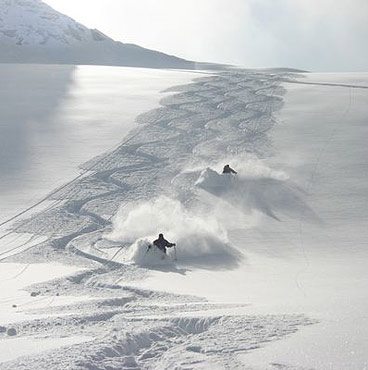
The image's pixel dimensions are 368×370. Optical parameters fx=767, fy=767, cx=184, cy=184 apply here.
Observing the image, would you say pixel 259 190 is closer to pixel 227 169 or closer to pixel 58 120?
pixel 227 169

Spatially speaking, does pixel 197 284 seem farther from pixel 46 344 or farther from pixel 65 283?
pixel 46 344

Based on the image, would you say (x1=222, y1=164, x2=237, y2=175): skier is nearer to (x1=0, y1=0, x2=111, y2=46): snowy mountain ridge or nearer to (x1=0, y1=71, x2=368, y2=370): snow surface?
(x1=0, y1=71, x2=368, y2=370): snow surface

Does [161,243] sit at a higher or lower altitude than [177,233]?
lower

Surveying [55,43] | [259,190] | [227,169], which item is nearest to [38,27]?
[55,43]

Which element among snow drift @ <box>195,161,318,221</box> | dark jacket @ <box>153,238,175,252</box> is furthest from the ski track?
snow drift @ <box>195,161,318,221</box>

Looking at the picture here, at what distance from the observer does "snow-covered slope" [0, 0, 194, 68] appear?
75.6m

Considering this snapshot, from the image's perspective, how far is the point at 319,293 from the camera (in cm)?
1059

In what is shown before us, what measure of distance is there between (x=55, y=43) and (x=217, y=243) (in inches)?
2741

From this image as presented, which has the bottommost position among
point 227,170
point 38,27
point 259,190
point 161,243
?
point 161,243

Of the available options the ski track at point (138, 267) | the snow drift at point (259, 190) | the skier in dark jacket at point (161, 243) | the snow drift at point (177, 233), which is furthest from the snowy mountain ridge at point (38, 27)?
the skier in dark jacket at point (161, 243)

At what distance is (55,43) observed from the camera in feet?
266

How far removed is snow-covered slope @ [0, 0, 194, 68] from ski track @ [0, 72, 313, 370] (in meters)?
43.5

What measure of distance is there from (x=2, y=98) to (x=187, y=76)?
12463 millimetres

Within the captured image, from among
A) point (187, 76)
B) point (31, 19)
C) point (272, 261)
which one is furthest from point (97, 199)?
point (31, 19)
